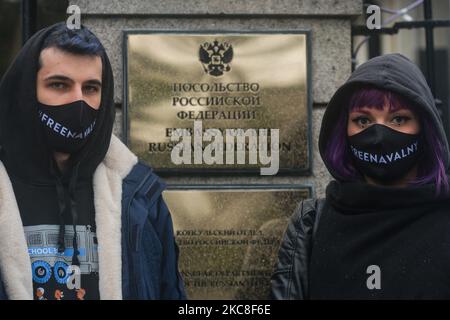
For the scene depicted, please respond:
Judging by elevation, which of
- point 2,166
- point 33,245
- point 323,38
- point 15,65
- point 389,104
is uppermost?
point 323,38

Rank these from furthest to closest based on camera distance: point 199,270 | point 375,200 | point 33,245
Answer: point 199,270 → point 375,200 → point 33,245

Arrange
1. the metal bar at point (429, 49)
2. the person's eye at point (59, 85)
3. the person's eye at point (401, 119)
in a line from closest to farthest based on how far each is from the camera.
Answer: the person's eye at point (59, 85) → the person's eye at point (401, 119) → the metal bar at point (429, 49)

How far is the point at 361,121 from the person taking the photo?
3090 mm

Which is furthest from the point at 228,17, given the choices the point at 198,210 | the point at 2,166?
the point at 2,166

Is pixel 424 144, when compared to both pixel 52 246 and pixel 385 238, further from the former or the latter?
pixel 52 246

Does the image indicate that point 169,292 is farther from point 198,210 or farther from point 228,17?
point 228,17

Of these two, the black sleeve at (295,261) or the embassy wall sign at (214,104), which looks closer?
the black sleeve at (295,261)

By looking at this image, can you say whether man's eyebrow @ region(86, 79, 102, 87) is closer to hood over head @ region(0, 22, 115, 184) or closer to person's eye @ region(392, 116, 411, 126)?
hood over head @ region(0, 22, 115, 184)

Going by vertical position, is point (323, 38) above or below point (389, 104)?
above

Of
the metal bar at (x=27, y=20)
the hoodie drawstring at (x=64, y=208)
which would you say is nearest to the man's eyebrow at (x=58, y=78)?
the hoodie drawstring at (x=64, y=208)

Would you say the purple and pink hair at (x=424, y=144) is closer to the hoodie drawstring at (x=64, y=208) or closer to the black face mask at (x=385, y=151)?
the black face mask at (x=385, y=151)

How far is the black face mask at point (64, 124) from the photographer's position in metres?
2.90

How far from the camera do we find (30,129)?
9.53ft

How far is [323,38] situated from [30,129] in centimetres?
207
